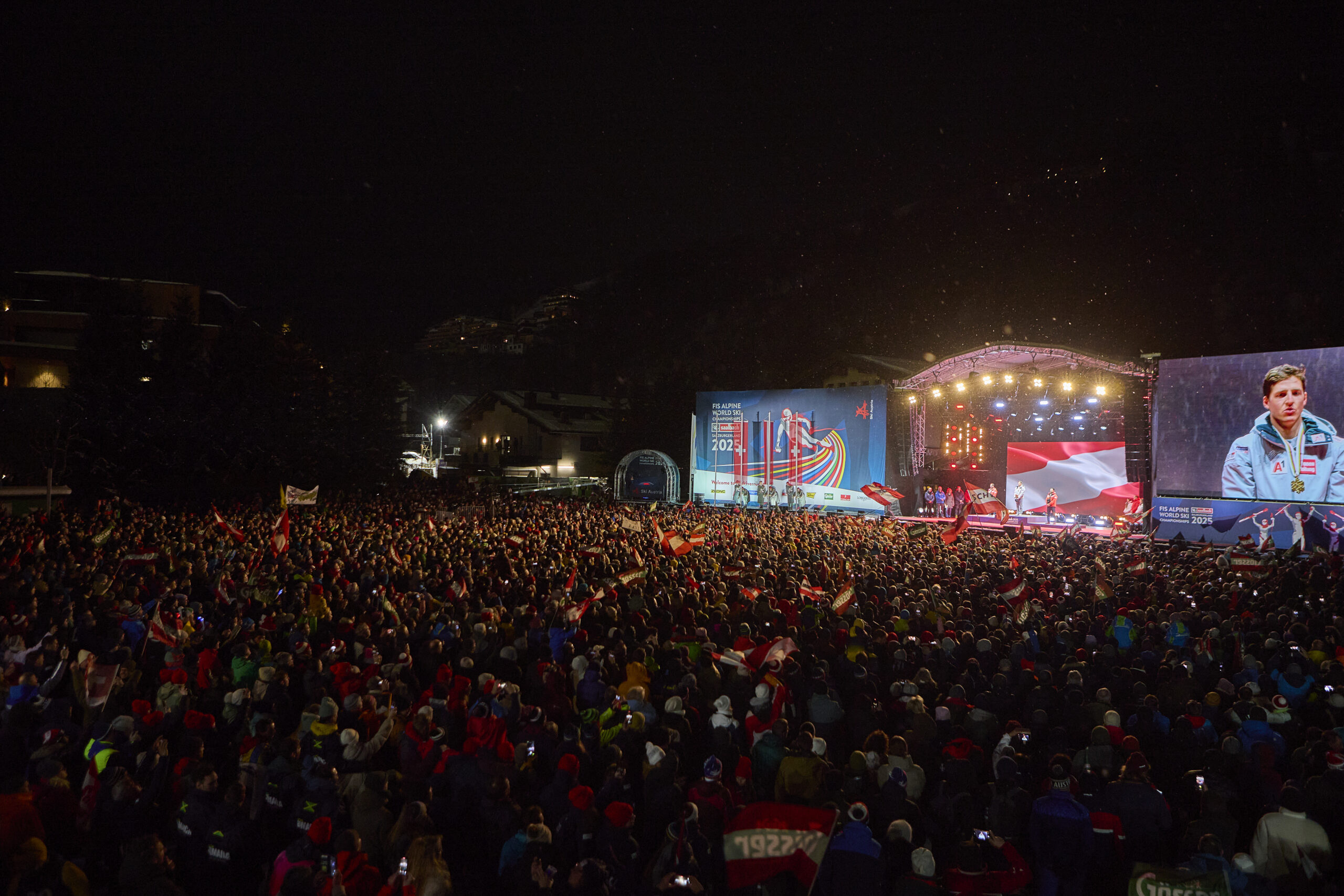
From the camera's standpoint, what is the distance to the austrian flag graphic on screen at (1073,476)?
2528 cm

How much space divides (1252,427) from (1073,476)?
6518mm

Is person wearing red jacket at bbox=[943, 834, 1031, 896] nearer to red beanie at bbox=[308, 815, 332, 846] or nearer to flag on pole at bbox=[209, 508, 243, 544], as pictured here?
red beanie at bbox=[308, 815, 332, 846]

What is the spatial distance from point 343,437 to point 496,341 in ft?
265

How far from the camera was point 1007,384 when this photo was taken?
26.8 meters

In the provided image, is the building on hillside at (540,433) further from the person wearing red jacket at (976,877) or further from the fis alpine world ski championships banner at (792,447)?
the person wearing red jacket at (976,877)

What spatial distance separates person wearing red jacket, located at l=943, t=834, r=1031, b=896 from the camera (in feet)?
12.6

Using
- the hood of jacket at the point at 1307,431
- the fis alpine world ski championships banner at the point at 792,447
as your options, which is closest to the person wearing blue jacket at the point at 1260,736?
the hood of jacket at the point at 1307,431

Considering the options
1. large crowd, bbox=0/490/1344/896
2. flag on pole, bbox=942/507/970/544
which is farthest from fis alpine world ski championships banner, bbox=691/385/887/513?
large crowd, bbox=0/490/1344/896

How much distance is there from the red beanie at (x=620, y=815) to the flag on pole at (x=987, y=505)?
69.5ft

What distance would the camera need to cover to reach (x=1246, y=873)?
4020mm

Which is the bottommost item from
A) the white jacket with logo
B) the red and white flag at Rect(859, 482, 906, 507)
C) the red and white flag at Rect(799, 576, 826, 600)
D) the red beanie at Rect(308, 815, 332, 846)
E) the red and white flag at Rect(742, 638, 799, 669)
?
the red beanie at Rect(308, 815, 332, 846)

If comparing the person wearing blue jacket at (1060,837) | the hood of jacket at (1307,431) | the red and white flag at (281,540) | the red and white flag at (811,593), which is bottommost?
the person wearing blue jacket at (1060,837)

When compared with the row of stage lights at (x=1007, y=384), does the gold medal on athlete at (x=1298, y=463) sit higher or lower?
lower

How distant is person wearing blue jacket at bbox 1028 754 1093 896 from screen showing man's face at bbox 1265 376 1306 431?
20356 millimetres
